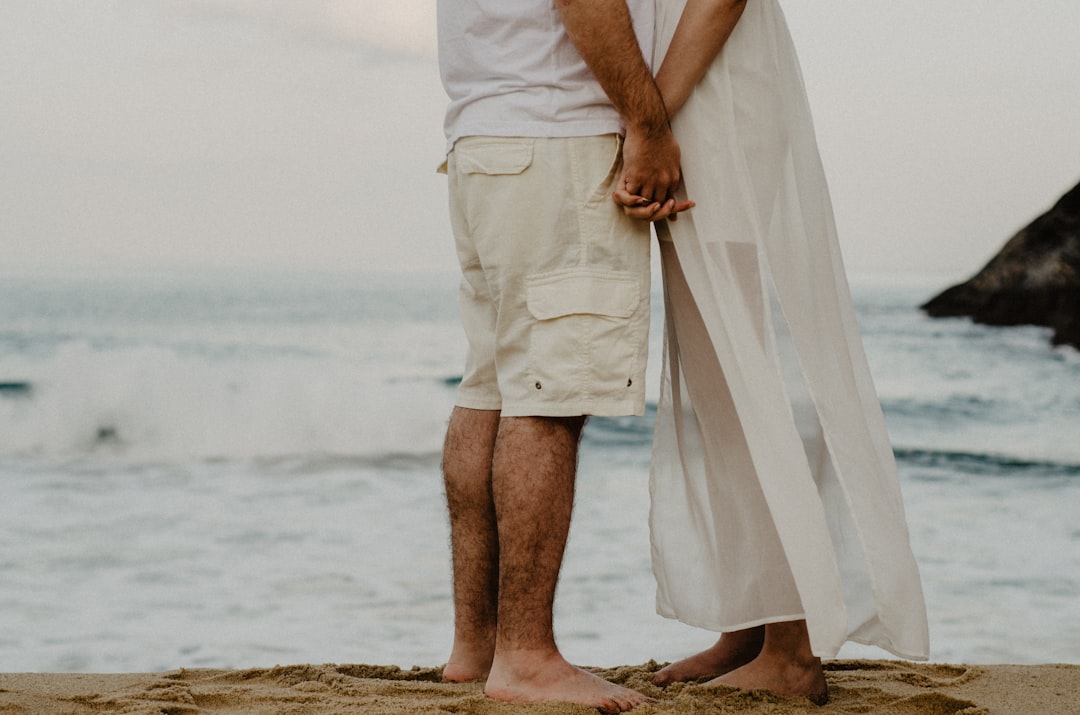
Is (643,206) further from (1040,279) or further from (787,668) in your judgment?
(1040,279)

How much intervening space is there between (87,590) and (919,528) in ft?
13.0

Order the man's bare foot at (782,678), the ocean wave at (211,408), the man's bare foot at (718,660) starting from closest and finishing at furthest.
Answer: the man's bare foot at (782,678), the man's bare foot at (718,660), the ocean wave at (211,408)

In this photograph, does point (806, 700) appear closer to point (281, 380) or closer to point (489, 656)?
point (489, 656)

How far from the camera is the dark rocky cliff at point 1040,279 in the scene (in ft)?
48.4

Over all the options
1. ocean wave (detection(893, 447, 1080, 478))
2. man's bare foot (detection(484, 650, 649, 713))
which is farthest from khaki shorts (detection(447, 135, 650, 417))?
ocean wave (detection(893, 447, 1080, 478))

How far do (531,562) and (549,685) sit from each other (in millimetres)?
224

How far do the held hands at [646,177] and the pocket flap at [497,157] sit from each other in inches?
7.2

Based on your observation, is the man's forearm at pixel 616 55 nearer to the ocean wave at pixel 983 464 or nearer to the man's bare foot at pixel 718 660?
the man's bare foot at pixel 718 660

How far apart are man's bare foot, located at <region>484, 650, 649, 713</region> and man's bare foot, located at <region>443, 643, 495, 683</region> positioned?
26 cm

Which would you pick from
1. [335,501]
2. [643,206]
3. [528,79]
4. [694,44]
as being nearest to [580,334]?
[643,206]

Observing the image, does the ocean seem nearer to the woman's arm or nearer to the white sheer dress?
the white sheer dress

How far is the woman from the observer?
1.96m

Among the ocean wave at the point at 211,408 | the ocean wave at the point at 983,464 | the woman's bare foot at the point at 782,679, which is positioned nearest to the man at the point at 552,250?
the woman's bare foot at the point at 782,679

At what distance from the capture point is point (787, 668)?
6.80 ft
